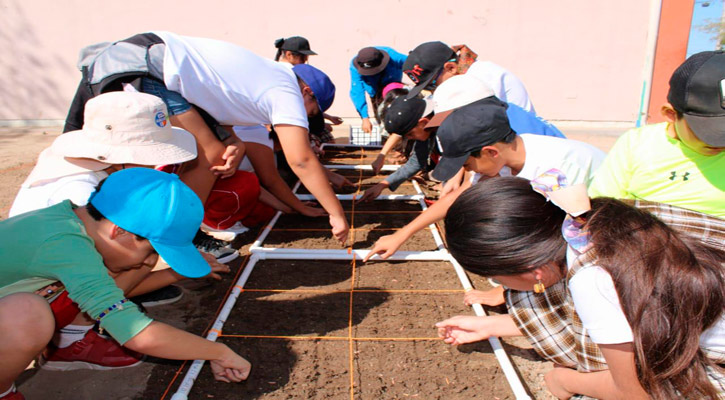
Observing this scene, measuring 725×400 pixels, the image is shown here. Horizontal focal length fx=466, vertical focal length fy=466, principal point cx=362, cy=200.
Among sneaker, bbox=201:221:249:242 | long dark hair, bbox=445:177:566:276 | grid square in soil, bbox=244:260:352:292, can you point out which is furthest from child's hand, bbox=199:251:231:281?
long dark hair, bbox=445:177:566:276

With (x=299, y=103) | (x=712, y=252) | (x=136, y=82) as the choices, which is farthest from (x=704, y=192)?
(x=136, y=82)

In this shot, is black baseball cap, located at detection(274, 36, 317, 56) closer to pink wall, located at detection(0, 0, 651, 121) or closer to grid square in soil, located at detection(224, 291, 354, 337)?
pink wall, located at detection(0, 0, 651, 121)

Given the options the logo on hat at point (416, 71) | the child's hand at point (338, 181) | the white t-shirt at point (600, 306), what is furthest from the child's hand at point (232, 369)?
the logo on hat at point (416, 71)

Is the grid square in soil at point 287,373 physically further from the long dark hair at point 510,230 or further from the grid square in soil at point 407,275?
the long dark hair at point 510,230

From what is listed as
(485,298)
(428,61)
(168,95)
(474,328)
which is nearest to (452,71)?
(428,61)

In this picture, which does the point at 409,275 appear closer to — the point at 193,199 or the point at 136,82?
the point at 193,199

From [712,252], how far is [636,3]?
19.7ft

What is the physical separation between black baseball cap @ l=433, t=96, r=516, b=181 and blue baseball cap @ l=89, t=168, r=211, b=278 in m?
0.80

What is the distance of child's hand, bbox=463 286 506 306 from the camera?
1763 millimetres

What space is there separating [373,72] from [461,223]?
285cm

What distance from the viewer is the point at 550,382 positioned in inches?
52.3

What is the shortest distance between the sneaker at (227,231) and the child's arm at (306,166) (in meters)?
0.72

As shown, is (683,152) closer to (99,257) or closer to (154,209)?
(154,209)

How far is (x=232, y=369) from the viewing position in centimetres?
140
